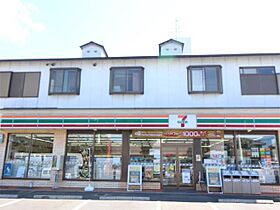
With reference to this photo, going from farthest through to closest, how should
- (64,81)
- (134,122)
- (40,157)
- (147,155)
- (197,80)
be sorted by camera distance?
(64,81), (197,80), (40,157), (147,155), (134,122)

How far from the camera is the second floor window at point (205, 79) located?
12664 mm

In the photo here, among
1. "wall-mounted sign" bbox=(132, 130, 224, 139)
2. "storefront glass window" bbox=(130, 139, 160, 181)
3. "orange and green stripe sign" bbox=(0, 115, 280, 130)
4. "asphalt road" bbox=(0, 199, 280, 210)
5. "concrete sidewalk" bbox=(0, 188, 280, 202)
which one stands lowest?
"asphalt road" bbox=(0, 199, 280, 210)

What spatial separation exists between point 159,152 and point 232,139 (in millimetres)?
3563

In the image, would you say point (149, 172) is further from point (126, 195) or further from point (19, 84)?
point (19, 84)

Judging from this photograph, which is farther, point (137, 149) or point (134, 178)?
point (137, 149)

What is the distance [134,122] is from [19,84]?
22.1ft

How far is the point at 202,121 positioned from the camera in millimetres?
11531

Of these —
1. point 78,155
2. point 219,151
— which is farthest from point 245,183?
point 78,155

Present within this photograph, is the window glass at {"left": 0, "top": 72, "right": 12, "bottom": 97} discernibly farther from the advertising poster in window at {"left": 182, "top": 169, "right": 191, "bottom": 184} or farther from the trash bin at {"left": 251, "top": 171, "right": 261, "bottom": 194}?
the trash bin at {"left": 251, "top": 171, "right": 261, "bottom": 194}

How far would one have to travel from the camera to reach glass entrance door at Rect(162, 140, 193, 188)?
1204 centimetres

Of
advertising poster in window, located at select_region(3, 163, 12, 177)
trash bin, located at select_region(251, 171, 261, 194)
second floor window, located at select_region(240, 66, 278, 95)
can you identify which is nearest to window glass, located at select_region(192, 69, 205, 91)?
second floor window, located at select_region(240, 66, 278, 95)

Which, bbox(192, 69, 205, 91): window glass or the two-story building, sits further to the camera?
→ bbox(192, 69, 205, 91): window glass

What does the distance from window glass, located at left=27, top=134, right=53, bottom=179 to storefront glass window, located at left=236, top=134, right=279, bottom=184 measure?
364 inches

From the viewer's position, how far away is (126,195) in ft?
34.0
